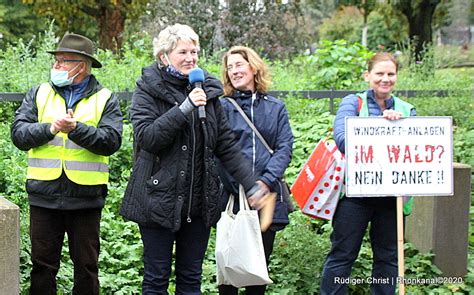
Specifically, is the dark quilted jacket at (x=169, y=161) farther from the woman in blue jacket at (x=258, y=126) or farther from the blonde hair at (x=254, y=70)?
the blonde hair at (x=254, y=70)

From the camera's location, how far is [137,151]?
4.98 m

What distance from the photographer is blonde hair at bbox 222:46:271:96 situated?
5.52m

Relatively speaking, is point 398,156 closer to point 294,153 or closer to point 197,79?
point 197,79

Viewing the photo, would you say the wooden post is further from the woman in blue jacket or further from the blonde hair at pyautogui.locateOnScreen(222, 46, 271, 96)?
the blonde hair at pyautogui.locateOnScreen(222, 46, 271, 96)

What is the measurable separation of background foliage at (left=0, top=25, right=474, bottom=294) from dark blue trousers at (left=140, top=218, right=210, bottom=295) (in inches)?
51.8

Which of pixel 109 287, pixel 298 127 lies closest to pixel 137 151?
pixel 109 287

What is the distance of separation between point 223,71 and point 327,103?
21.0 feet

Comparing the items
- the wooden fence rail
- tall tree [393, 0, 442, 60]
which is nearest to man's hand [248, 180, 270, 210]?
the wooden fence rail

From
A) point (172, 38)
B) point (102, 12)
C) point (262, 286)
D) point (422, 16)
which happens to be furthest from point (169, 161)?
point (422, 16)

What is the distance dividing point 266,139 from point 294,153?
3951 millimetres

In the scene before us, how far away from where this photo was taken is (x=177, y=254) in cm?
509

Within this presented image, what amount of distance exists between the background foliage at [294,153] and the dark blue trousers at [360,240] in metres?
0.72

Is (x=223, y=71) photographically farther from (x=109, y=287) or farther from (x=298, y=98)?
(x=298, y=98)

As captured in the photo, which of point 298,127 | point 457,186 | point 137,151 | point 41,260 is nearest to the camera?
point 137,151
